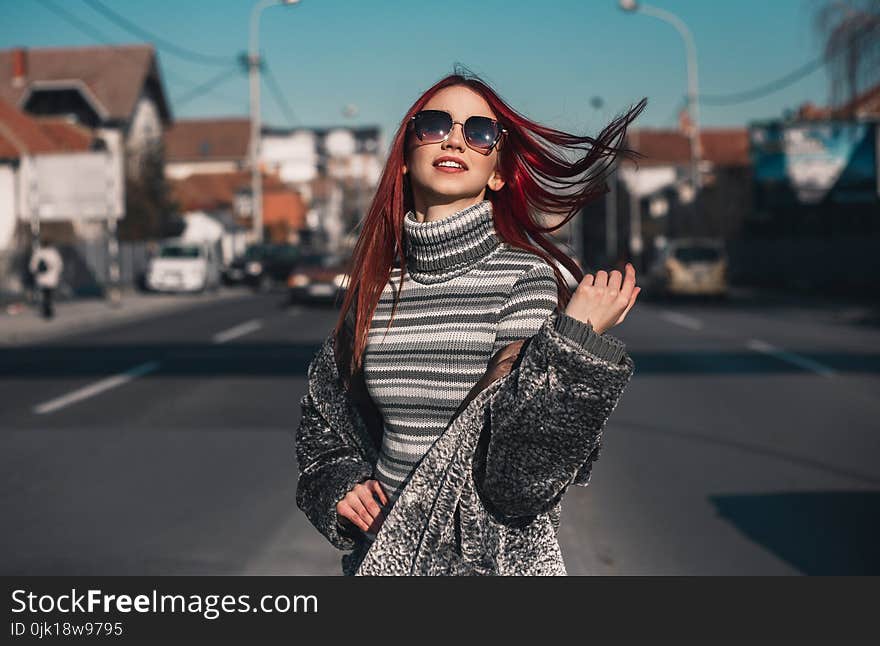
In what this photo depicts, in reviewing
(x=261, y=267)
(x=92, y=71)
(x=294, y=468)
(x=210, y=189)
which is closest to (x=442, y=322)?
(x=294, y=468)

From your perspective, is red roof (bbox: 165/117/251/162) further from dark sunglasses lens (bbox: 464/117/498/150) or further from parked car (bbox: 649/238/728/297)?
dark sunglasses lens (bbox: 464/117/498/150)

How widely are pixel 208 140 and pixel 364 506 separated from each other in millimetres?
111670

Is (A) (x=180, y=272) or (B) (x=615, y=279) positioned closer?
(B) (x=615, y=279)

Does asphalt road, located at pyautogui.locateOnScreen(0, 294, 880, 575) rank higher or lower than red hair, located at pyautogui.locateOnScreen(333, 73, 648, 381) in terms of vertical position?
lower

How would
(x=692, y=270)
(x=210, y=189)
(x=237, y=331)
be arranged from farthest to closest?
(x=210, y=189)
(x=692, y=270)
(x=237, y=331)

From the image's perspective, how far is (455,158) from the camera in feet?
7.79

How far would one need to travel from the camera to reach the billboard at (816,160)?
43125mm

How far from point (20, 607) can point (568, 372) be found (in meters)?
0.96

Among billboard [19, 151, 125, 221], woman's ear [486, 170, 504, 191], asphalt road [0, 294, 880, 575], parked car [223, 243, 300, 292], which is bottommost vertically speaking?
parked car [223, 243, 300, 292]

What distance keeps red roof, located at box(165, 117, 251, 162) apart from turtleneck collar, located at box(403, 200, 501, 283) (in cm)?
10885

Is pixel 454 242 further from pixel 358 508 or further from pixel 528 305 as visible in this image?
pixel 358 508

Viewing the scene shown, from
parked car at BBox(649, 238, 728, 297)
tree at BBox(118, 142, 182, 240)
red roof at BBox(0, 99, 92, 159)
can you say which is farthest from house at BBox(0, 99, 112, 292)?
parked car at BBox(649, 238, 728, 297)

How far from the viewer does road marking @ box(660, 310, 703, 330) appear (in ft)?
80.2

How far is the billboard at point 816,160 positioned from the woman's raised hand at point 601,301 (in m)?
41.7
